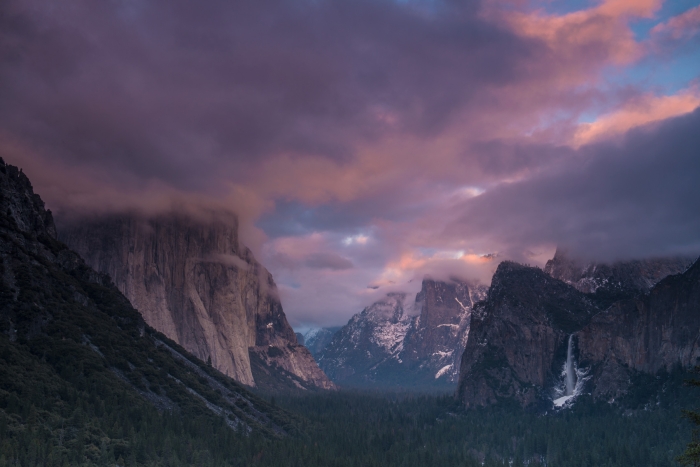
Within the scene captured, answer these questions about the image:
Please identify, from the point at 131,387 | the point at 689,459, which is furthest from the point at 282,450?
the point at 689,459

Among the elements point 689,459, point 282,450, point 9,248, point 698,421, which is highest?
point 9,248

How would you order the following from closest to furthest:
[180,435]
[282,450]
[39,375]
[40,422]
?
[40,422] < [39,375] < [180,435] < [282,450]

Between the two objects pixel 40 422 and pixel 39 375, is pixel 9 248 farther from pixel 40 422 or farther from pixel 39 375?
pixel 40 422

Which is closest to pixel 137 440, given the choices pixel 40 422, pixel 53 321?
pixel 40 422

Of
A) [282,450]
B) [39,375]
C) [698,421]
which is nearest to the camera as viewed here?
[698,421]

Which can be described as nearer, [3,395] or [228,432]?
[3,395]

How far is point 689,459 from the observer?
6881 centimetres

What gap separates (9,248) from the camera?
197 metres

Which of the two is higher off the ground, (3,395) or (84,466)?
(3,395)

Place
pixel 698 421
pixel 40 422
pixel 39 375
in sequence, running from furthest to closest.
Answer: pixel 39 375
pixel 40 422
pixel 698 421

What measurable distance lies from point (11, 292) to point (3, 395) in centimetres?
4752

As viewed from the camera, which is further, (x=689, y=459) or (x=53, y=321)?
(x=53, y=321)

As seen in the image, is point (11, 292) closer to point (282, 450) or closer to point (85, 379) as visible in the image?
point (85, 379)

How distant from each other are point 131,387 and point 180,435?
27.9 metres
